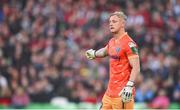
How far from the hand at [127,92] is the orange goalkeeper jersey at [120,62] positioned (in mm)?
292

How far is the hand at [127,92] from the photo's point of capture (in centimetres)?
948

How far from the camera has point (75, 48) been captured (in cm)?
2131

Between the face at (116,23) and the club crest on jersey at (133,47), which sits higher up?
the face at (116,23)

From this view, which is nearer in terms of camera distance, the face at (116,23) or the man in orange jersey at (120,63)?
the man in orange jersey at (120,63)

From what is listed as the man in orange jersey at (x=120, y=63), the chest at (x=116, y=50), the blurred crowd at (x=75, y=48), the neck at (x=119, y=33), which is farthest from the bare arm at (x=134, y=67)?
the blurred crowd at (x=75, y=48)

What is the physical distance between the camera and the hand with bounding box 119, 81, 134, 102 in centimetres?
948

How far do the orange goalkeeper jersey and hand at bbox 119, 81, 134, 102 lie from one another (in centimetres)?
29

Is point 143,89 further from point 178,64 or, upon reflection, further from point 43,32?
point 43,32

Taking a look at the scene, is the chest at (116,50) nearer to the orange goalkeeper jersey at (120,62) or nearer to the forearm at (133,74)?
the orange goalkeeper jersey at (120,62)

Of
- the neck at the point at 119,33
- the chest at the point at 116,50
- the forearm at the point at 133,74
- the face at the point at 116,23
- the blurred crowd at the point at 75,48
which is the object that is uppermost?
the face at the point at 116,23

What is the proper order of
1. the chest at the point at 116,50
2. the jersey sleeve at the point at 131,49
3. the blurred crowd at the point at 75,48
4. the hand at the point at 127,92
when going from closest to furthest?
the hand at the point at 127,92 < the jersey sleeve at the point at 131,49 < the chest at the point at 116,50 < the blurred crowd at the point at 75,48

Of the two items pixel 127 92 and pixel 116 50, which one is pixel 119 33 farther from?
pixel 127 92

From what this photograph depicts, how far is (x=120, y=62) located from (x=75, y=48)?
11528mm

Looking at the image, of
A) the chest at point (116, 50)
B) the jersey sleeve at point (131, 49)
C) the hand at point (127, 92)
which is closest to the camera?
the hand at point (127, 92)
